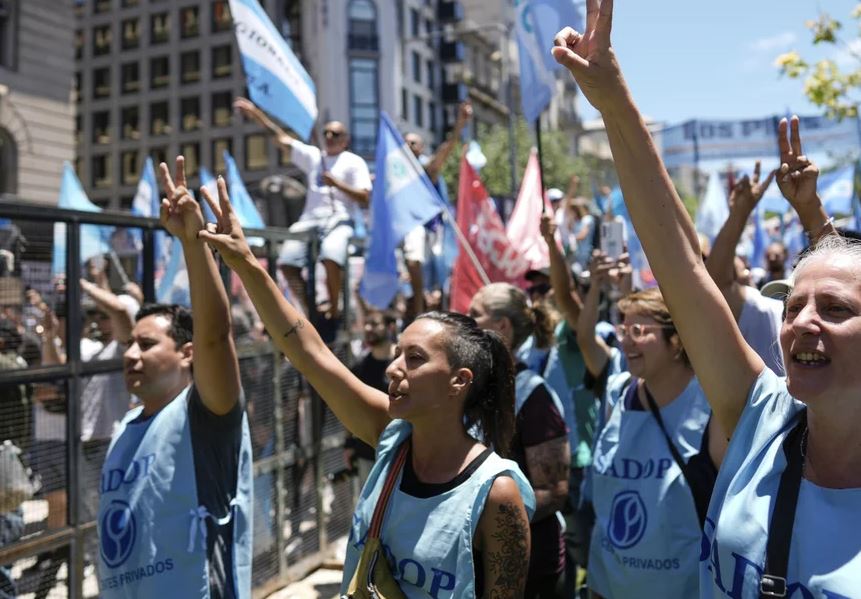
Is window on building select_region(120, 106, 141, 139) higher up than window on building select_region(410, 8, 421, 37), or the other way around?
window on building select_region(410, 8, 421, 37)

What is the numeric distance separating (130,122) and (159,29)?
532 centimetres

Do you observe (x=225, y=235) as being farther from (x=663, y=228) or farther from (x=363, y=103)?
(x=363, y=103)

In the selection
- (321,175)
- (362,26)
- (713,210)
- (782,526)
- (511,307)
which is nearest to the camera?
(782,526)

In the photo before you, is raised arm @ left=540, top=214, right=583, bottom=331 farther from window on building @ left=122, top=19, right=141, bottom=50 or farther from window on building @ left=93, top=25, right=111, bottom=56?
window on building @ left=93, top=25, right=111, bottom=56

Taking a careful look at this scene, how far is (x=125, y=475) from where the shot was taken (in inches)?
107

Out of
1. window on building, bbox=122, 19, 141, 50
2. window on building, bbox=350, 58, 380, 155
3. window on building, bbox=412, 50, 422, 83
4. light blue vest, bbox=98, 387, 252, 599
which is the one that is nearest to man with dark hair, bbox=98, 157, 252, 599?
light blue vest, bbox=98, 387, 252, 599

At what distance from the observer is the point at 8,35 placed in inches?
691

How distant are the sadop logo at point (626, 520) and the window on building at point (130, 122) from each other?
1810 inches

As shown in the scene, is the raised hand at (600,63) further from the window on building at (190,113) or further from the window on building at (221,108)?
the window on building at (190,113)

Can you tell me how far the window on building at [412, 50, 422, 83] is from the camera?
44719 mm

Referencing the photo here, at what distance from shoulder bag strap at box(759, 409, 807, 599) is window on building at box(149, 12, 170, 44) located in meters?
46.7

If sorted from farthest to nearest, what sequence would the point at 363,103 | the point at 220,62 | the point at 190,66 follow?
the point at 190,66, the point at 220,62, the point at 363,103

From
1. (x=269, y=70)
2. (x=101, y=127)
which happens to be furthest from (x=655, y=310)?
(x=101, y=127)

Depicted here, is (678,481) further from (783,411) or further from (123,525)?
(123,525)
